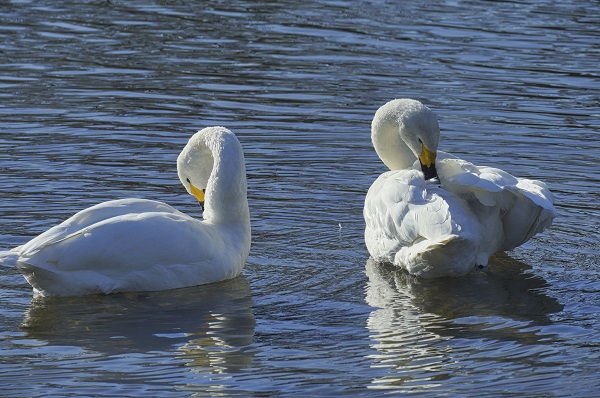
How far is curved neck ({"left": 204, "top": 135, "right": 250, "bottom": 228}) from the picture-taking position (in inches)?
387

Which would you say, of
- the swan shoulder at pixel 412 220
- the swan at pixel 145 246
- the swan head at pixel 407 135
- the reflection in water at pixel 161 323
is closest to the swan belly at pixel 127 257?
the swan at pixel 145 246

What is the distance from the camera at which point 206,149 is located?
10.3 metres

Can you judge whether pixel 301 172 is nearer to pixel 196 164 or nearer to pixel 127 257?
pixel 196 164

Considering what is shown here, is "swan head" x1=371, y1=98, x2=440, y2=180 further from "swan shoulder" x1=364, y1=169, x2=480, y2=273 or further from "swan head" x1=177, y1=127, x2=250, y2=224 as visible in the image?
"swan head" x1=177, y1=127, x2=250, y2=224

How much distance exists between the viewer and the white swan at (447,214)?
927 cm

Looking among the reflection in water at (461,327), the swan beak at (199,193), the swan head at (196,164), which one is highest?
the swan head at (196,164)

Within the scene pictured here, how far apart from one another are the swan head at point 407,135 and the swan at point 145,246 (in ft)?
4.75

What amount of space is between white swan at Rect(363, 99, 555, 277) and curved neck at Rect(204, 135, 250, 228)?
3.28ft

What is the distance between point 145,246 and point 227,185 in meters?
1.04

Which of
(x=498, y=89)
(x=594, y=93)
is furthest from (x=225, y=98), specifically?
(x=594, y=93)

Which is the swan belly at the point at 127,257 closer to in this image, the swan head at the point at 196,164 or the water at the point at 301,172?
the water at the point at 301,172

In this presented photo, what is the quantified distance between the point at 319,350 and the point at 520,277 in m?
2.51

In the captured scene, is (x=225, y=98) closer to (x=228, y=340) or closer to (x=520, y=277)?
(x=520, y=277)

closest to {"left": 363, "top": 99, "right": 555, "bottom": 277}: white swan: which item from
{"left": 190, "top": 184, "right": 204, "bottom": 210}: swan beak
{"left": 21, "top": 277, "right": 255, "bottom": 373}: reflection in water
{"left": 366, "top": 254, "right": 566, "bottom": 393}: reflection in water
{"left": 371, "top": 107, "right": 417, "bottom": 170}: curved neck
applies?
{"left": 366, "top": 254, "right": 566, "bottom": 393}: reflection in water
